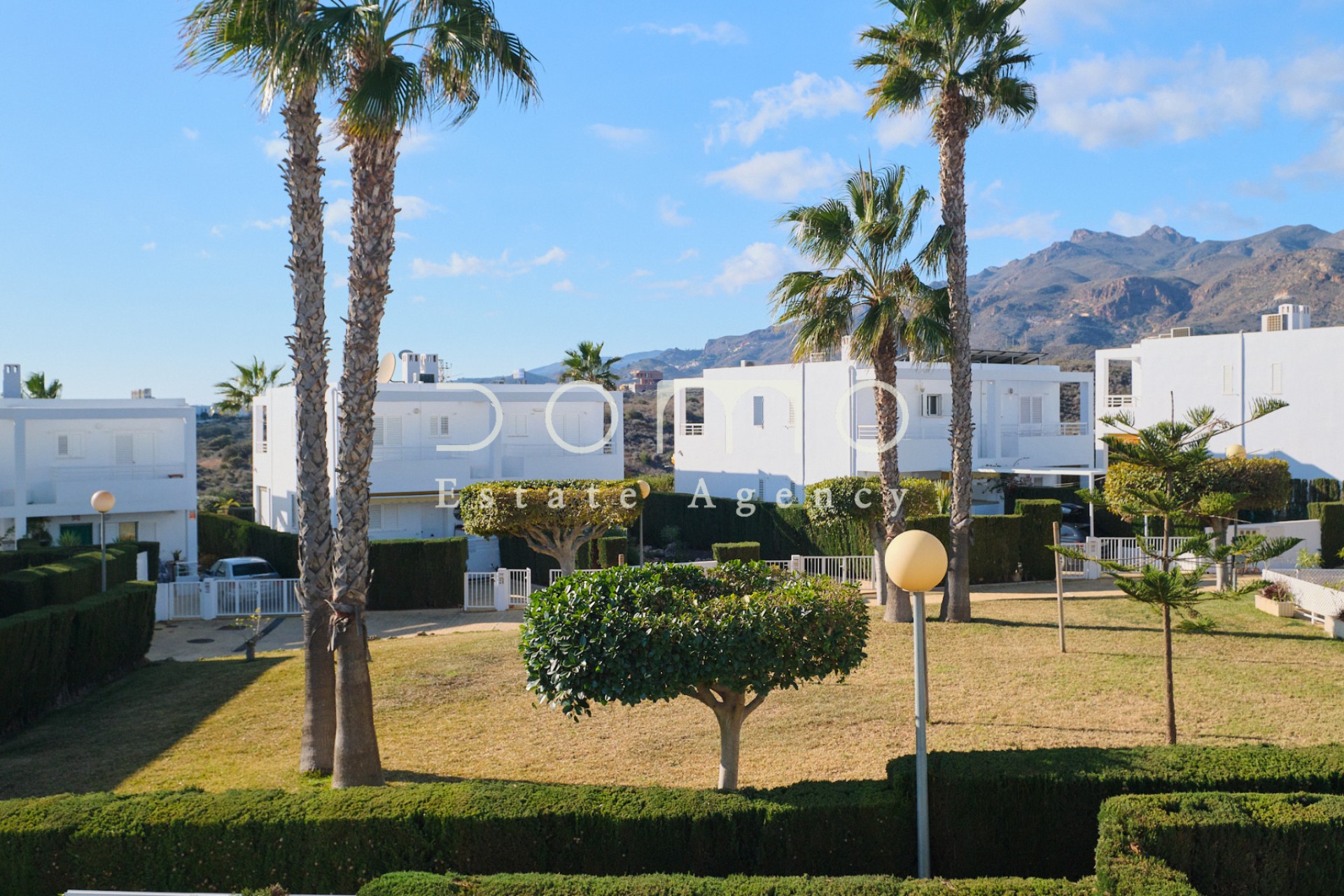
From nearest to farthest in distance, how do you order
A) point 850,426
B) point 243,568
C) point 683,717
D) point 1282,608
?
1. point 683,717
2. point 1282,608
3. point 243,568
4. point 850,426

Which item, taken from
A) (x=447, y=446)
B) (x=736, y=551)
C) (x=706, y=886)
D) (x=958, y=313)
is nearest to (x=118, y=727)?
(x=706, y=886)

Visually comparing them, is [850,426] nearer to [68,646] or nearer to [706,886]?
[68,646]

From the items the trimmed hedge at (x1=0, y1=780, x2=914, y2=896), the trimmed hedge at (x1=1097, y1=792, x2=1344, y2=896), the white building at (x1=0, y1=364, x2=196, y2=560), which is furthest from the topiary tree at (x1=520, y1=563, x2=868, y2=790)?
the white building at (x1=0, y1=364, x2=196, y2=560)

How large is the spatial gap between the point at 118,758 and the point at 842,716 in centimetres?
844

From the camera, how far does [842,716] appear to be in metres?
11.4

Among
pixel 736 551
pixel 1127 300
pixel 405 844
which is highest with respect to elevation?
pixel 1127 300

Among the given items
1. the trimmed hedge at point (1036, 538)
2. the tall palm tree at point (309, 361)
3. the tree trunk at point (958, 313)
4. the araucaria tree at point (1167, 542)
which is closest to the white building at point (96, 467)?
the tall palm tree at point (309, 361)

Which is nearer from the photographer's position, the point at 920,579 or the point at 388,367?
the point at 920,579

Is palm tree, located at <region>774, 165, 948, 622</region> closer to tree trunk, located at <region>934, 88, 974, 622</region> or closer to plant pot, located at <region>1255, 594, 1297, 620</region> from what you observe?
tree trunk, located at <region>934, 88, 974, 622</region>

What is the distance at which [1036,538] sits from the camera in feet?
74.3

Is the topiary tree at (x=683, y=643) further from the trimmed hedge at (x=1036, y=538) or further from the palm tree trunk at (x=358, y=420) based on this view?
the trimmed hedge at (x=1036, y=538)

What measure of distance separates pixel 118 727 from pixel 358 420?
634 cm

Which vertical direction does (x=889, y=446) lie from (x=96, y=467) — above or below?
above

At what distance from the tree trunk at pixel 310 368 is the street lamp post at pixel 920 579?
5450mm
